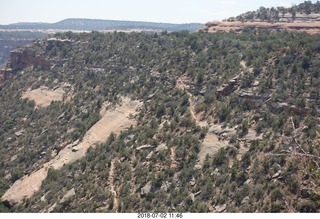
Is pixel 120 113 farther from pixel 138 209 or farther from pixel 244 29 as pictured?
pixel 244 29

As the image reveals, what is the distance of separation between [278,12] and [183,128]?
174 feet

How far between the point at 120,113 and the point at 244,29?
35572mm

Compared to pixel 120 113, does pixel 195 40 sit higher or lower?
higher

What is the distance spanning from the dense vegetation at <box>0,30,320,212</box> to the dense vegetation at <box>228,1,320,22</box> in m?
23.2

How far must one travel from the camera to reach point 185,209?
87.9 ft

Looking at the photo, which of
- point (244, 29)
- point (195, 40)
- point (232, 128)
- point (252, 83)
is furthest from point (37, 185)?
point (244, 29)

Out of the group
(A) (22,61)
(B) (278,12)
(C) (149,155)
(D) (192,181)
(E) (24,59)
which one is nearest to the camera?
(D) (192,181)

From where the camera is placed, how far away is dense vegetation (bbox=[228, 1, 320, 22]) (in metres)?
73.5

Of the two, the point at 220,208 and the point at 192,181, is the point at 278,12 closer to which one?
the point at 192,181

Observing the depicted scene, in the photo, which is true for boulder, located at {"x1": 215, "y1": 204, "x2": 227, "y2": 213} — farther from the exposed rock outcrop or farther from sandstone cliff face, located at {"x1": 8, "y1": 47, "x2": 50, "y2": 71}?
sandstone cliff face, located at {"x1": 8, "y1": 47, "x2": 50, "y2": 71}

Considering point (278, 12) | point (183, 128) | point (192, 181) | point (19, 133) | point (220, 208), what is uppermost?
point (278, 12)

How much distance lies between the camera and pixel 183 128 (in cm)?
3631

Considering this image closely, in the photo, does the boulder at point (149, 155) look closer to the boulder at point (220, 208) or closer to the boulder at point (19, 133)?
the boulder at point (220, 208)

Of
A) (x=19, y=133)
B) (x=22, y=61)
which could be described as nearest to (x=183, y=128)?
(x=19, y=133)
